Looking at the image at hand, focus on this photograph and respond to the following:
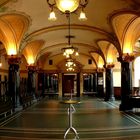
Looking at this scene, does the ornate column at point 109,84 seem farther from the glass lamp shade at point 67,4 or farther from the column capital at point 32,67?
the glass lamp shade at point 67,4

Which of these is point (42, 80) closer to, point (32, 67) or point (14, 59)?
point (32, 67)

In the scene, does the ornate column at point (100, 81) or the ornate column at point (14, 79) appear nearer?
the ornate column at point (14, 79)

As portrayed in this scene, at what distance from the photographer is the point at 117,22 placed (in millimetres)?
13992

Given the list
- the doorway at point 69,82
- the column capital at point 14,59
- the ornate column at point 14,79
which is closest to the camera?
the ornate column at point 14,79

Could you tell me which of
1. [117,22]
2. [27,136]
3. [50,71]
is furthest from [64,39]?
[27,136]

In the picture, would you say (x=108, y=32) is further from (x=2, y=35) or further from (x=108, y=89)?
(x=108, y=89)

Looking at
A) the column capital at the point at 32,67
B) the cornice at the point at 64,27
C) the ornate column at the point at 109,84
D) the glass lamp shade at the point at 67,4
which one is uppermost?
the cornice at the point at 64,27

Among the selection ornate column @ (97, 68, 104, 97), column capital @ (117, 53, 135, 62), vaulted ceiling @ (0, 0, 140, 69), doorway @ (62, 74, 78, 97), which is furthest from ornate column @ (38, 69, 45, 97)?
column capital @ (117, 53, 135, 62)

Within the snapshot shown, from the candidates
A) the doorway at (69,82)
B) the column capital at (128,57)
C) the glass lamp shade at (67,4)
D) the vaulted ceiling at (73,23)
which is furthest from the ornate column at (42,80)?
the glass lamp shade at (67,4)

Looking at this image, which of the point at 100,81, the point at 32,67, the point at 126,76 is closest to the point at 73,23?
the point at 126,76

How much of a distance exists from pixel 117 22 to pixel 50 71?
17.9 metres

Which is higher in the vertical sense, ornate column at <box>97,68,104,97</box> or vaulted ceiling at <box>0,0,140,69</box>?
vaulted ceiling at <box>0,0,140,69</box>

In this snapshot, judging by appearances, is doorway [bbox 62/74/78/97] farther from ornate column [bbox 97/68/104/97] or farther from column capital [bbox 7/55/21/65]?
column capital [bbox 7/55/21/65]

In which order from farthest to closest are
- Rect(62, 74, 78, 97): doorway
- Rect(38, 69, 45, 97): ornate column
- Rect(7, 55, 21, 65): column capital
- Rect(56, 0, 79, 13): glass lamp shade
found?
Rect(62, 74, 78, 97): doorway, Rect(38, 69, 45, 97): ornate column, Rect(7, 55, 21, 65): column capital, Rect(56, 0, 79, 13): glass lamp shade
